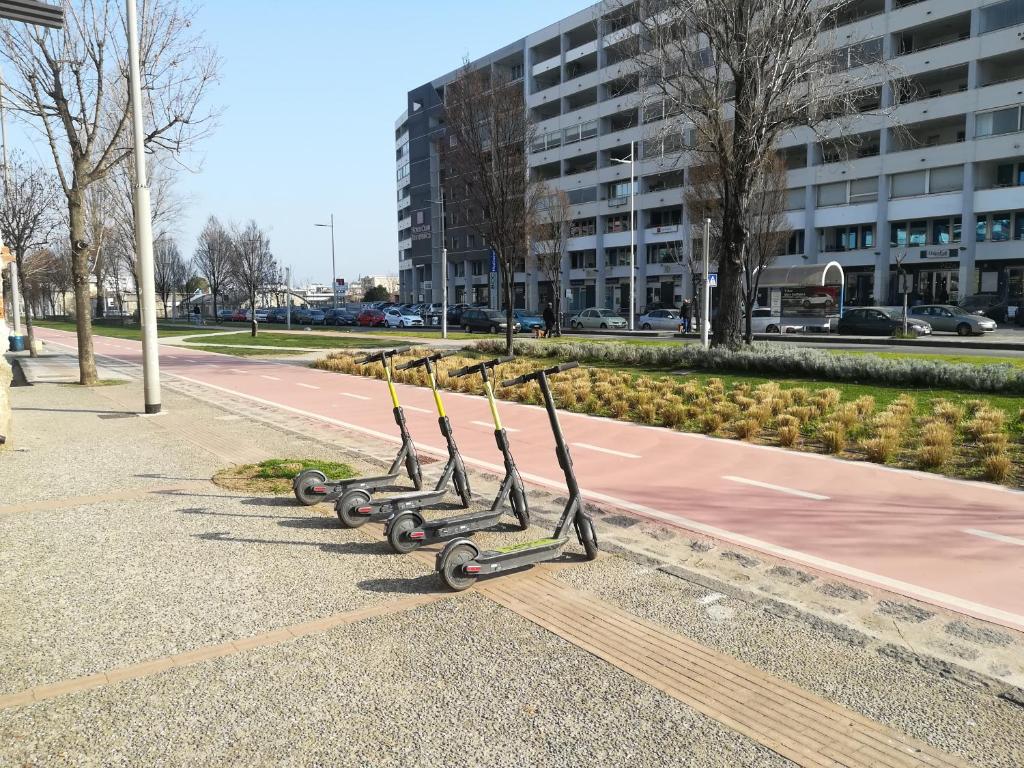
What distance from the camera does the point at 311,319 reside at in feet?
205

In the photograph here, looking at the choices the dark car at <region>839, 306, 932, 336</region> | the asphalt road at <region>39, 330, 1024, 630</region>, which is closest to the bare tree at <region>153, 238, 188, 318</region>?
the dark car at <region>839, 306, 932, 336</region>

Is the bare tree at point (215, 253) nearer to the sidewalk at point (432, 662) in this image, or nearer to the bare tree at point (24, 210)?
the bare tree at point (24, 210)

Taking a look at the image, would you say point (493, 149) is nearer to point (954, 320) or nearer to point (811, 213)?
point (954, 320)

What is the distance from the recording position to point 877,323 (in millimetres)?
33594

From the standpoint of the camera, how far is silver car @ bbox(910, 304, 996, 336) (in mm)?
33781

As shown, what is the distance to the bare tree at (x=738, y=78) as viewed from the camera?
16.4m

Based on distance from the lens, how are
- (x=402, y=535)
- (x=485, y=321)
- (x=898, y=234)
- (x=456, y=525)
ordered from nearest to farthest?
(x=402, y=535)
(x=456, y=525)
(x=485, y=321)
(x=898, y=234)

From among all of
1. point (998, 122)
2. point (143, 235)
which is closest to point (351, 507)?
point (143, 235)

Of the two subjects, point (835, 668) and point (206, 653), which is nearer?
point (835, 668)

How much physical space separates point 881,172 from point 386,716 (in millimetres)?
50885

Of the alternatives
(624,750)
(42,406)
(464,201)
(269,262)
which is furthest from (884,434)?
(269,262)

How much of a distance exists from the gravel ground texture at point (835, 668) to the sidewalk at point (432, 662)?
1 centimetres

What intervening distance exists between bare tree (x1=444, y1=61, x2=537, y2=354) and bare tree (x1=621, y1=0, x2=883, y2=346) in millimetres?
3958

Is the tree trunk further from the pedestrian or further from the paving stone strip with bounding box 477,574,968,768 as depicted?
the pedestrian
